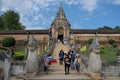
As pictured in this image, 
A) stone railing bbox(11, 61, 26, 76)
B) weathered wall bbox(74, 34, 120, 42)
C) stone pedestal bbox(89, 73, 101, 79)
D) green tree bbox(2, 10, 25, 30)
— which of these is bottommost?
stone pedestal bbox(89, 73, 101, 79)

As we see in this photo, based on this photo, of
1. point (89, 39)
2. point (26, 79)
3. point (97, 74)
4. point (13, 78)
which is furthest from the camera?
point (89, 39)

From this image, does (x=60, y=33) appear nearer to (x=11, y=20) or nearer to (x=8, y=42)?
(x=8, y=42)

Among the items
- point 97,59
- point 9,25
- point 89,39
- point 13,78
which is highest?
point 9,25

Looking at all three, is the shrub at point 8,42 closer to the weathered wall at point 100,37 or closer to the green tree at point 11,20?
the weathered wall at point 100,37

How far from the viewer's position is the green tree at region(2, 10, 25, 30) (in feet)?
283

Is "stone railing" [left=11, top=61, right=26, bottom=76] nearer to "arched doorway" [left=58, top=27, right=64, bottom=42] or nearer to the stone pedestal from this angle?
the stone pedestal

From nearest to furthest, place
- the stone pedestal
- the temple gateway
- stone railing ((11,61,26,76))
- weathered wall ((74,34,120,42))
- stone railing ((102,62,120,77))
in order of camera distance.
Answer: the stone pedestal, stone railing ((11,61,26,76)), stone railing ((102,62,120,77)), the temple gateway, weathered wall ((74,34,120,42))

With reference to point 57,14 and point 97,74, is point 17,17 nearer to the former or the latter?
point 57,14

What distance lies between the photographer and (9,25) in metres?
86.6

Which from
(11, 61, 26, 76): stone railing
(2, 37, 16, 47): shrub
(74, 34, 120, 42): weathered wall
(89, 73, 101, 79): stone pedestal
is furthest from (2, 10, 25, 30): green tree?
(89, 73, 101, 79): stone pedestal

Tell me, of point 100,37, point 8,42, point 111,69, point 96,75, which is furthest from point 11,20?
point 96,75

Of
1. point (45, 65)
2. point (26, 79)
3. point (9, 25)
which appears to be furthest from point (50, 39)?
point (26, 79)

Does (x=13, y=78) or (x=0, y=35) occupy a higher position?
(x=0, y=35)

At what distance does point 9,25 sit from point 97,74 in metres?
70.7
